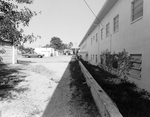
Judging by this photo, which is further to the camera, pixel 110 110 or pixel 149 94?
pixel 149 94

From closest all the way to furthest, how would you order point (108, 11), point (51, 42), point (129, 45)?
point (129, 45), point (108, 11), point (51, 42)

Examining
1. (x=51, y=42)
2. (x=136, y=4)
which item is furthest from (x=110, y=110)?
Result: (x=51, y=42)

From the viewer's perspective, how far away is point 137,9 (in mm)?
5938

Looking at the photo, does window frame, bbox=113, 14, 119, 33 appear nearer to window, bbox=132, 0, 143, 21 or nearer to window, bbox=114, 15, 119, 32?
window, bbox=114, 15, 119, 32

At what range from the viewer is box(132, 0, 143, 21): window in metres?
5.61

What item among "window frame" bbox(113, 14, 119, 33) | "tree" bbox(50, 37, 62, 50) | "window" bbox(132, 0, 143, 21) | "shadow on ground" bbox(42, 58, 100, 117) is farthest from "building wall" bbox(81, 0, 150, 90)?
"tree" bbox(50, 37, 62, 50)

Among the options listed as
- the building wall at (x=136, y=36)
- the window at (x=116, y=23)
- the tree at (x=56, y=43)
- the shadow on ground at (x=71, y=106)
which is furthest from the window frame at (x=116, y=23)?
the tree at (x=56, y=43)

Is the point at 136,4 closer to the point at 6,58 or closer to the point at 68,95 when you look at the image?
the point at 68,95

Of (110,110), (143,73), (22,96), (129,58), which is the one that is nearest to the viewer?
(110,110)

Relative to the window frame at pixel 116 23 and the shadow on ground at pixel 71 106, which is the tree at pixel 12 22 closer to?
the shadow on ground at pixel 71 106

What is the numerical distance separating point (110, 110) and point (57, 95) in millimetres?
2586

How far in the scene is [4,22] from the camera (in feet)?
9.81

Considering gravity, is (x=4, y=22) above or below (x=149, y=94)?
above

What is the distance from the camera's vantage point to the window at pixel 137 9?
18.4 feet
